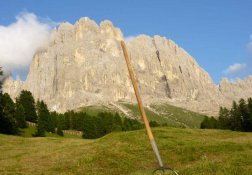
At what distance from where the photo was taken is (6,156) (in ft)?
141

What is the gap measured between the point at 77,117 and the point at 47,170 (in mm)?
125195

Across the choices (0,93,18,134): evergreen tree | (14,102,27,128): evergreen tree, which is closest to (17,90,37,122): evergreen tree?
(14,102,27,128): evergreen tree

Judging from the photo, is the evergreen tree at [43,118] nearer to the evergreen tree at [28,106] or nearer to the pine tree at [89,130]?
the evergreen tree at [28,106]

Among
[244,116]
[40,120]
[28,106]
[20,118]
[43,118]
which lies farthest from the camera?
[244,116]

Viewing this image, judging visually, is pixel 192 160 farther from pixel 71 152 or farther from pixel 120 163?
pixel 71 152

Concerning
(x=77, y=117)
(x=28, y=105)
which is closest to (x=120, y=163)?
(x=28, y=105)

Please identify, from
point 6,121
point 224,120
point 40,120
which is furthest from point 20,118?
point 224,120

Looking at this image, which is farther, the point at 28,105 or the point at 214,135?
the point at 28,105

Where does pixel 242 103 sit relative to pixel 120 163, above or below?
above

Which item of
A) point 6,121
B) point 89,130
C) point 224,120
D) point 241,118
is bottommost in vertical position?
point 6,121

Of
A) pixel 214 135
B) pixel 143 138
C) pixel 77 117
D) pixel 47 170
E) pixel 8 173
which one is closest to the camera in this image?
pixel 8 173

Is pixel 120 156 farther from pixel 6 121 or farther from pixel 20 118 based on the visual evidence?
pixel 20 118

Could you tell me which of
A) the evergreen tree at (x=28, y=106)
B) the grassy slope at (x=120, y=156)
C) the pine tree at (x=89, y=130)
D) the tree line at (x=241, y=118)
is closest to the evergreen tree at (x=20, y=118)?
the evergreen tree at (x=28, y=106)

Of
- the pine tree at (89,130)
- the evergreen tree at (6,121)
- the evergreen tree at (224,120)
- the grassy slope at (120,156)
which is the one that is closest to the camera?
the grassy slope at (120,156)
